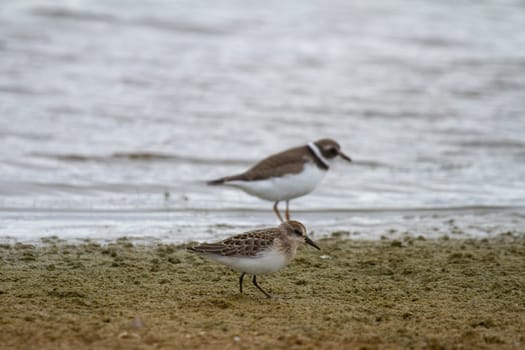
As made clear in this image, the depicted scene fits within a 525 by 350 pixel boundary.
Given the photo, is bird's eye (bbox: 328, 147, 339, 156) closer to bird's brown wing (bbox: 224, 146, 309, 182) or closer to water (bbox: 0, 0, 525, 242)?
bird's brown wing (bbox: 224, 146, 309, 182)

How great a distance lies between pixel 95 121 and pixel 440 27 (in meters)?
10.5

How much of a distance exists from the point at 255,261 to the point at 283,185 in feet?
9.62

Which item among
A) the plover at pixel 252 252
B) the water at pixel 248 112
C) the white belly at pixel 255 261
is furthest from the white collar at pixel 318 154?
the white belly at pixel 255 261

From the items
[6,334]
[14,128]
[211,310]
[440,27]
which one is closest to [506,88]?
[440,27]

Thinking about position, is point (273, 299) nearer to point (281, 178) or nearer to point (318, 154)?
point (281, 178)

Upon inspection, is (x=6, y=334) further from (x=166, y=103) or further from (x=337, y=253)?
(x=166, y=103)

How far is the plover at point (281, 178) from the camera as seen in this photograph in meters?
9.33

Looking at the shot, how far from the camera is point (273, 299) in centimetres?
649

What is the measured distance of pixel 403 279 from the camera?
712 cm

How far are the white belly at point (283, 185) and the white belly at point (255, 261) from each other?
2810 mm

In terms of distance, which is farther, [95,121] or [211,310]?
[95,121]

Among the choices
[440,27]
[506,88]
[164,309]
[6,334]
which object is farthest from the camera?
[440,27]

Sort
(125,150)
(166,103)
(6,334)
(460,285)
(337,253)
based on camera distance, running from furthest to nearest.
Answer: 1. (166,103)
2. (125,150)
3. (337,253)
4. (460,285)
5. (6,334)

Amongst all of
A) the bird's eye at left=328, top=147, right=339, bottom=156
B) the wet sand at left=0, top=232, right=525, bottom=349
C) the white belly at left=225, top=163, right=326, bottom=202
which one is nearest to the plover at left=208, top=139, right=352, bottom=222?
the white belly at left=225, top=163, right=326, bottom=202
